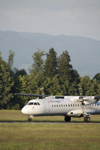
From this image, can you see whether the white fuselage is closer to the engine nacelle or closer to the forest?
the engine nacelle

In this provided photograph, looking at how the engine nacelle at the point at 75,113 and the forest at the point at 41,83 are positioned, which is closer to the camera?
the engine nacelle at the point at 75,113

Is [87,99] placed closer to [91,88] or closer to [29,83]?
[29,83]

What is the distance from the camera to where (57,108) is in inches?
1644

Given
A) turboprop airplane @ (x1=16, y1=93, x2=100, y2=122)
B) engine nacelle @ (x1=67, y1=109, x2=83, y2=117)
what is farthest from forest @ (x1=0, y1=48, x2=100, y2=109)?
engine nacelle @ (x1=67, y1=109, x2=83, y2=117)

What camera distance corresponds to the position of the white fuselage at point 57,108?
40.3 m

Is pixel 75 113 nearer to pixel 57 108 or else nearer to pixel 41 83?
pixel 57 108

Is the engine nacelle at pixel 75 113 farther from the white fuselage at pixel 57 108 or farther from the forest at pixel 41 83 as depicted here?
the forest at pixel 41 83

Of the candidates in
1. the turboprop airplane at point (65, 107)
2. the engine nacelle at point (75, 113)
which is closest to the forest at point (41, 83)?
the turboprop airplane at point (65, 107)

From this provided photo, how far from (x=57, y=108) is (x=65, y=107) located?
130cm

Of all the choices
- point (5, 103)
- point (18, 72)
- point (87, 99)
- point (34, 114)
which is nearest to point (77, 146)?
point (34, 114)

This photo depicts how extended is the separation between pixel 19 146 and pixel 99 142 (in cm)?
589

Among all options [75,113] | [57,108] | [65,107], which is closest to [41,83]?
[75,113]

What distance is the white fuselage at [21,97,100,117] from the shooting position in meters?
40.3

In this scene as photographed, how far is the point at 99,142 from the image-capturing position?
74.3 feet
